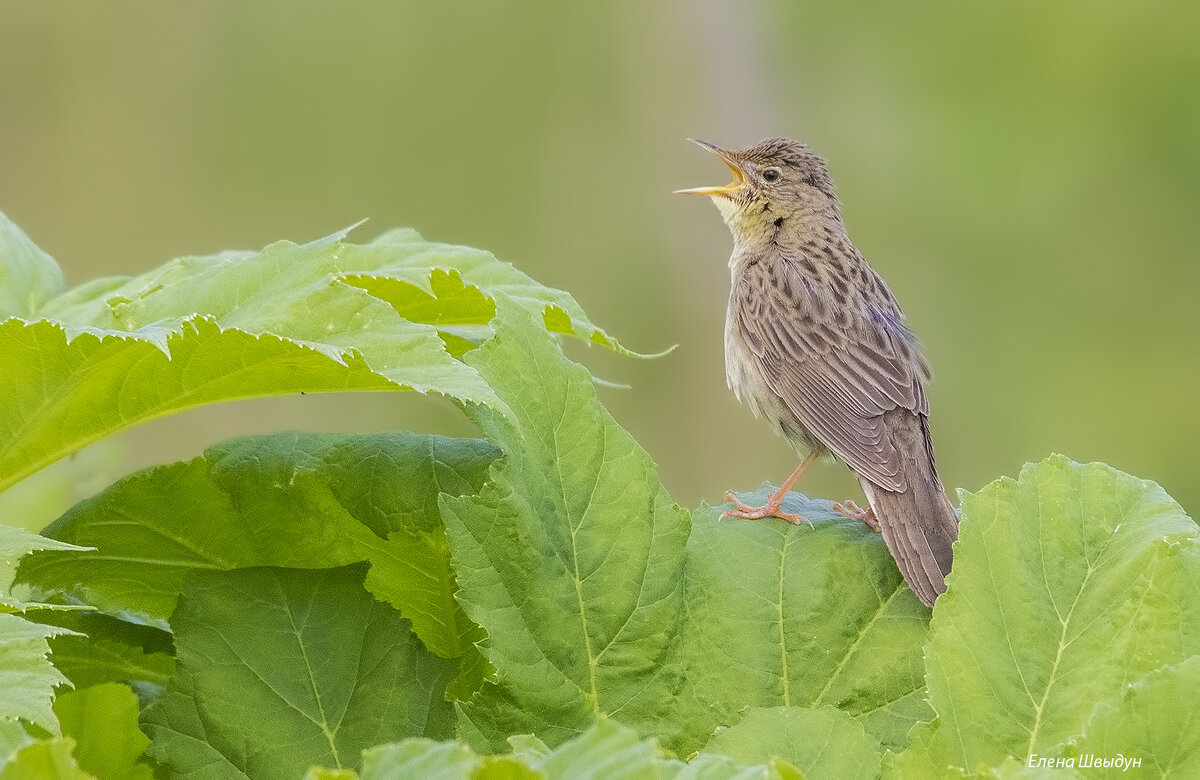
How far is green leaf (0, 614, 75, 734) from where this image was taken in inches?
39.6

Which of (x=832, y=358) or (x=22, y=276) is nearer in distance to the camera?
(x=22, y=276)

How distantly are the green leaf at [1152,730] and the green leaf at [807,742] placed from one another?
0.22 m

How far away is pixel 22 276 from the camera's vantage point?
174 centimetres

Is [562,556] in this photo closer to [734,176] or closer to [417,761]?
[417,761]

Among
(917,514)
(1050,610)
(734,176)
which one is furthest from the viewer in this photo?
(734,176)

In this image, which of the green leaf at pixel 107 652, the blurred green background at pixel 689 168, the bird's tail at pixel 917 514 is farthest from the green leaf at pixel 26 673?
the blurred green background at pixel 689 168

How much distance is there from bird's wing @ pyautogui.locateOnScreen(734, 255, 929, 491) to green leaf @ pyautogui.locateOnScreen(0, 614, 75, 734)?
103 inches

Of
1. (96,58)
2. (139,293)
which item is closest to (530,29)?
(96,58)

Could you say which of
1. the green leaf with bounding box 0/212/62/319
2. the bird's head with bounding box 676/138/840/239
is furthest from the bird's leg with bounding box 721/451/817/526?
the bird's head with bounding box 676/138/840/239

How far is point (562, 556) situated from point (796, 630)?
0.29m

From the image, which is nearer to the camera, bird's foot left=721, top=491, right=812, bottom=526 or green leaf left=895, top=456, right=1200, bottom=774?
green leaf left=895, top=456, right=1200, bottom=774

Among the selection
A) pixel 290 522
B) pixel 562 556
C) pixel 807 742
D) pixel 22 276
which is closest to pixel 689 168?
pixel 22 276

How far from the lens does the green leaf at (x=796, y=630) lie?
143 centimetres

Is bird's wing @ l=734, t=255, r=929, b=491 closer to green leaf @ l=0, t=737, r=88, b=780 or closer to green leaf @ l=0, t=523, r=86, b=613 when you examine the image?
green leaf @ l=0, t=523, r=86, b=613
